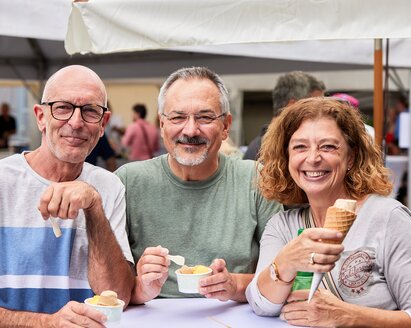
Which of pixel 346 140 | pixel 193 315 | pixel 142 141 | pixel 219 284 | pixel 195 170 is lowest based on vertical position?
pixel 193 315

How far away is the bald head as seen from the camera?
2758mm

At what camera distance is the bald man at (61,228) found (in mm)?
2623

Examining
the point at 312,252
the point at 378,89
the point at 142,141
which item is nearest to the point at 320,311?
the point at 312,252

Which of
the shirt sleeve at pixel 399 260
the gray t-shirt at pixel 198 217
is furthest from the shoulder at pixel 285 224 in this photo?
the shirt sleeve at pixel 399 260

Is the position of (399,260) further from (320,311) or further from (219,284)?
(219,284)

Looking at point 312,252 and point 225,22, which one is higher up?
point 225,22

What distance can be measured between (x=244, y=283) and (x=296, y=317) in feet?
1.30

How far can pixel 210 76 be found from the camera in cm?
317

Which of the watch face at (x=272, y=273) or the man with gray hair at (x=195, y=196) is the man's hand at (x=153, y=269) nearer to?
the man with gray hair at (x=195, y=196)

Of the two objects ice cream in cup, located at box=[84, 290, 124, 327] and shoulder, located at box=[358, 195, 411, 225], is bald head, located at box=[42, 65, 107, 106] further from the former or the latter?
shoulder, located at box=[358, 195, 411, 225]

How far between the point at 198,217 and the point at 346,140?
78 cm

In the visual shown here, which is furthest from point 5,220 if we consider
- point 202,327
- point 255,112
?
point 255,112

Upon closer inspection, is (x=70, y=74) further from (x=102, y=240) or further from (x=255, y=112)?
(x=255, y=112)

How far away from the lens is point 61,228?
8.77 feet
